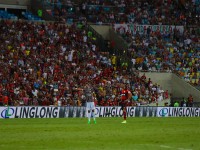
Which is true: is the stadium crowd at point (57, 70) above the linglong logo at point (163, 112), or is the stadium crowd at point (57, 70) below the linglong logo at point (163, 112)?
above

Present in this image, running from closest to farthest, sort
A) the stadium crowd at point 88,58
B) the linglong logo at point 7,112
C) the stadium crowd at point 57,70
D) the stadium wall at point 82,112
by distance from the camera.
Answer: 1. the linglong logo at point 7,112
2. the stadium wall at point 82,112
3. the stadium crowd at point 57,70
4. the stadium crowd at point 88,58

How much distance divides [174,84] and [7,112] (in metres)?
22.2

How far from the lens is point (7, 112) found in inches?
1590

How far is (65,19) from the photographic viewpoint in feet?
198

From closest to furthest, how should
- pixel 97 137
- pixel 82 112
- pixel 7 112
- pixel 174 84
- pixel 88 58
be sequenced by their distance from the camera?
pixel 97 137 < pixel 7 112 < pixel 82 112 < pixel 88 58 < pixel 174 84

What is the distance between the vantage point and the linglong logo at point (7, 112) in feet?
132

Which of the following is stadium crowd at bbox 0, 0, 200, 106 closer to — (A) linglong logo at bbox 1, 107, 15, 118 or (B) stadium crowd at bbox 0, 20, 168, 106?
(B) stadium crowd at bbox 0, 20, 168, 106

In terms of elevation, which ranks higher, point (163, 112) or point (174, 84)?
point (174, 84)

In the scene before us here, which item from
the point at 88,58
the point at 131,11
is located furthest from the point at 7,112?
the point at 131,11

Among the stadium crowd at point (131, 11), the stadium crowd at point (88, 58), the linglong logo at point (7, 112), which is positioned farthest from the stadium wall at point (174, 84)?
the linglong logo at point (7, 112)

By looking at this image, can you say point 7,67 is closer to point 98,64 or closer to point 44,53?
point 44,53

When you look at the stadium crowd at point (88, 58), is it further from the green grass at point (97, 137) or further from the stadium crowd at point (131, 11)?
the green grass at point (97, 137)

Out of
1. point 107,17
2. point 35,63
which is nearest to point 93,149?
point 35,63

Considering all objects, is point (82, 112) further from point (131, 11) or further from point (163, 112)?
point (131, 11)
